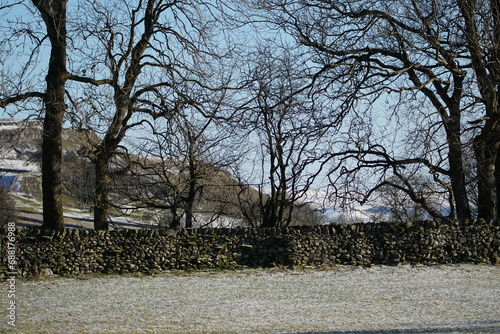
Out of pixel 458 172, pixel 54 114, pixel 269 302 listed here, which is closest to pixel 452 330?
pixel 269 302

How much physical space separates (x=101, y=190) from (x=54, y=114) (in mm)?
3159

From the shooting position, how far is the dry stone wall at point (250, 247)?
13.5 m

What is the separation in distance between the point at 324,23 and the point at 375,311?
362 inches

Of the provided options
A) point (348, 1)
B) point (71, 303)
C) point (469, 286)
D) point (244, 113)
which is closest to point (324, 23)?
point (348, 1)

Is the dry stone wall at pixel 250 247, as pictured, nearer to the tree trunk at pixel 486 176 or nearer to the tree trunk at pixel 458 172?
the tree trunk at pixel 486 176

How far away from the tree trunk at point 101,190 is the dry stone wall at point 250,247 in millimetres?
2306

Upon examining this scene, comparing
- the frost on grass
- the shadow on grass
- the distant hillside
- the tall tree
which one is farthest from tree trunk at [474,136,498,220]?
the tall tree

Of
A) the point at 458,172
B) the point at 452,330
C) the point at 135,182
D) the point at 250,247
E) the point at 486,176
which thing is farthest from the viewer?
the point at 135,182

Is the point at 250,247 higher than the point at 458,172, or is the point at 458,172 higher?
the point at 458,172

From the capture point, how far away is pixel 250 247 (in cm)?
1477

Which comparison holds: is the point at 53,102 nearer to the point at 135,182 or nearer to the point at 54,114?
the point at 54,114

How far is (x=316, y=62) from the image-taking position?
1553 centimetres

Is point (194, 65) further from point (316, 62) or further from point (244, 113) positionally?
point (316, 62)

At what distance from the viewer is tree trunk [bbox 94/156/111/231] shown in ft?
52.6
